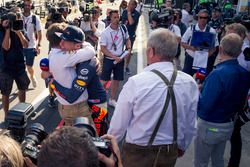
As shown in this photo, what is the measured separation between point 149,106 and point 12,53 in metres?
3.20

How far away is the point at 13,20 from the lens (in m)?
4.63

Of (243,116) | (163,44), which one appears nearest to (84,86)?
(163,44)

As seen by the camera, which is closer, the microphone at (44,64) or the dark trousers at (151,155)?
the dark trousers at (151,155)

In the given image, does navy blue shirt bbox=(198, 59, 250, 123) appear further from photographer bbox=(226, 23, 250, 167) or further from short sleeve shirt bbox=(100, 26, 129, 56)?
short sleeve shirt bbox=(100, 26, 129, 56)

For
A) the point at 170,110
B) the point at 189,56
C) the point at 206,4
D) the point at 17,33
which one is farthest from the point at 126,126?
the point at 206,4

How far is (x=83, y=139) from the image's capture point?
56.6 inches

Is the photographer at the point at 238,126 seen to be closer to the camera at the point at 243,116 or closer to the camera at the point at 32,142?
the camera at the point at 243,116

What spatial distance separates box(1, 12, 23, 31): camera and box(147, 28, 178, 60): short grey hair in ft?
9.26

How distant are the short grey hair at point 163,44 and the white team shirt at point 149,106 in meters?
0.08

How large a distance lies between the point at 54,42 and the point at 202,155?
2026 millimetres

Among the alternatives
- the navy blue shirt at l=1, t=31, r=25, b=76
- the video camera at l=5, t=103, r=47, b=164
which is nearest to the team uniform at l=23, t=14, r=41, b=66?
the navy blue shirt at l=1, t=31, r=25, b=76

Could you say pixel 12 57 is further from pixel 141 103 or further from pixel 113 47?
pixel 141 103

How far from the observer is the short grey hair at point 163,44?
8.20ft

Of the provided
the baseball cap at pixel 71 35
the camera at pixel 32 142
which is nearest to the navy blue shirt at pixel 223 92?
the baseball cap at pixel 71 35
